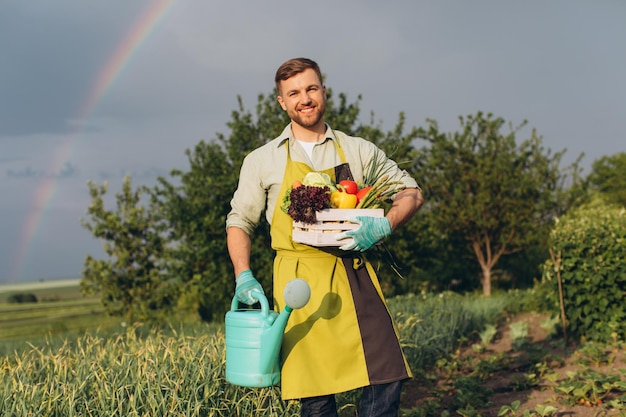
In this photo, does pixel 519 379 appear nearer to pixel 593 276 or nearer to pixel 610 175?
pixel 593 276

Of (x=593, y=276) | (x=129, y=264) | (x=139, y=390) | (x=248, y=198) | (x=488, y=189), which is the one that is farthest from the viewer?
(x=488, y=189)

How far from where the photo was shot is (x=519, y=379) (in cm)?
581

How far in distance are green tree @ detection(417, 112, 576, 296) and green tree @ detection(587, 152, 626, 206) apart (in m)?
22.5

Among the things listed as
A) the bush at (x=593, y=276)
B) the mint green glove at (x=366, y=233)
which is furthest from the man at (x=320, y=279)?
the bush at (x=593, y=276)

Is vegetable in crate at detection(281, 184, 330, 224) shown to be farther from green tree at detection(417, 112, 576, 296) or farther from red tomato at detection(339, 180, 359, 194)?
green tree at detection(417, 112, 576, 296)

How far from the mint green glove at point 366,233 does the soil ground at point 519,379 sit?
247 centimetres

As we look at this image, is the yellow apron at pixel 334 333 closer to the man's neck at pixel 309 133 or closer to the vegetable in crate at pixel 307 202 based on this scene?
the vegetable in crate at pixel 307 202

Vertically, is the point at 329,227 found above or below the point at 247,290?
above

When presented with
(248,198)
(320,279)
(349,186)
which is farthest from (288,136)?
(320,279)

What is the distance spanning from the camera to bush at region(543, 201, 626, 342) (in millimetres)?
7594

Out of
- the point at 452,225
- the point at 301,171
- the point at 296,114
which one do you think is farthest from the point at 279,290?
the point at 452,225

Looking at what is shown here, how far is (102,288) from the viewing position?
11812 millimetres

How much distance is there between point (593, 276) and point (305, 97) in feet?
18.8

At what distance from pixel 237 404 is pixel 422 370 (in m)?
2.74
